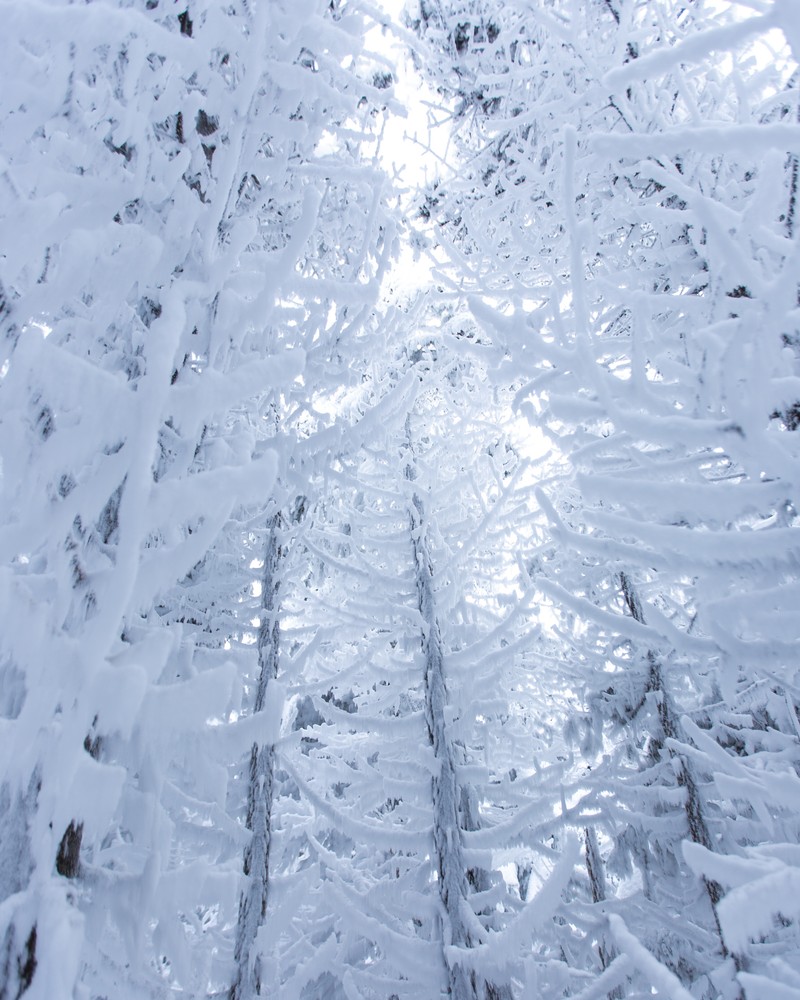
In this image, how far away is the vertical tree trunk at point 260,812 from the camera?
4.38m

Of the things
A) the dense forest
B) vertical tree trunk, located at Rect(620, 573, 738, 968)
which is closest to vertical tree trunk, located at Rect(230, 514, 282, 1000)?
the dense forest

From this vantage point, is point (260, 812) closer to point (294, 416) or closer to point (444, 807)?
point (444, 807)

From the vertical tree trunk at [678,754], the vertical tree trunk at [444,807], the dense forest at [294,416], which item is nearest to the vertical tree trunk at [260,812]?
the dense forest at [294,416]

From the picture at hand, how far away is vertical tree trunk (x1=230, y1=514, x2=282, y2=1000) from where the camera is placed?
4.38m

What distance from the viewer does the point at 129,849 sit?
5.39 feet

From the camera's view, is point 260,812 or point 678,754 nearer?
point 260,812

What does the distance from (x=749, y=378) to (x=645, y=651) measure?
Result: 22.4 feet

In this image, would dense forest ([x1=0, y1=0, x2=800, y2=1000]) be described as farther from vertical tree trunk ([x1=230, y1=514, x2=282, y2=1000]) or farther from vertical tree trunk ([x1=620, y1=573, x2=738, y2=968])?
vertical tree trunk ([x1=620, y1=573, x2=738, y2=968])

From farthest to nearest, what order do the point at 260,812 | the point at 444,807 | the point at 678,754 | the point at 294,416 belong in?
1. the point at 678,754
2. the point at 260,812
3. the point at 444,807
4. the point at 294,416

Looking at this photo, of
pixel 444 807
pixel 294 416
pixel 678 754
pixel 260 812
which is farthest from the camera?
pixel 678 754

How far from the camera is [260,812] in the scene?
512 cm

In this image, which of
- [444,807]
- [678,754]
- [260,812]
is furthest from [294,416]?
[678,754]

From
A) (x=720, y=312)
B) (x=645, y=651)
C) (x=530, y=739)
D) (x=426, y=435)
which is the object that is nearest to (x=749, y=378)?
(x=720, y=312)

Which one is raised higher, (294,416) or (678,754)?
(294,416)
